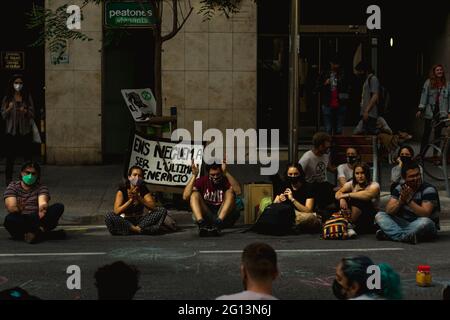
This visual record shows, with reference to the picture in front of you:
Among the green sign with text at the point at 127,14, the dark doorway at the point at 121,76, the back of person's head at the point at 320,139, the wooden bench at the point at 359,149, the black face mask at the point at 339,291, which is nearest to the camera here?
the black face mask at the point at 339,291

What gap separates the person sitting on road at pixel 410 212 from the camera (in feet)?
39.2

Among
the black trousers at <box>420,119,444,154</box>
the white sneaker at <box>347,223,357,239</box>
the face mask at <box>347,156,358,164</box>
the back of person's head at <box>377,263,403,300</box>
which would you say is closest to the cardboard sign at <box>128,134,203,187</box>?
the face mask at <box>347,156,358,164</box>

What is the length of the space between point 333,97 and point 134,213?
7319 millimetres

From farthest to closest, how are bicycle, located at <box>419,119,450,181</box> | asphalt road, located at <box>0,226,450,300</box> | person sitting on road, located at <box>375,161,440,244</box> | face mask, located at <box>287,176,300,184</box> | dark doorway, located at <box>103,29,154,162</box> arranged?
dark doorway, located at <box>103,29,154,162</box> → bicycle, located at <box>419,119,450,181</box> → face mask, located at <box>287,176,300,184</box> → person sitting on road, located at <box>375,161,440,244</box> → asphalt road, located at <box>0,226,450,300</box>

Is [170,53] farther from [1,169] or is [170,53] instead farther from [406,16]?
[406,16]

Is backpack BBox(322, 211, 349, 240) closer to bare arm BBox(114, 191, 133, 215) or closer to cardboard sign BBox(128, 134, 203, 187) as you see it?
bare arm BBox(114, 191, 133, 215)

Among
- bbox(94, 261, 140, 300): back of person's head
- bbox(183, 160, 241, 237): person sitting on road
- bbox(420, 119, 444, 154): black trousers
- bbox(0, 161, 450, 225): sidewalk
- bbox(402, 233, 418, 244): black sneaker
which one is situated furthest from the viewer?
bbox(420, 119, 444, 154): black trousers

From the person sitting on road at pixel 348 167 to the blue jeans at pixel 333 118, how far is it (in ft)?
16.5

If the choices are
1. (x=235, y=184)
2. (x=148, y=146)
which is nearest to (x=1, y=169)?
(x=148, y=146)

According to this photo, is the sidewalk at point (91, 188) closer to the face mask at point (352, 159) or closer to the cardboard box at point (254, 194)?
the cardboard box at point (254, 194)

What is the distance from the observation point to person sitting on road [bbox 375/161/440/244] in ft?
39.2

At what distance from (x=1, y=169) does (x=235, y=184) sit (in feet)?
23.5

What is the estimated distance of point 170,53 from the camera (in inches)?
765

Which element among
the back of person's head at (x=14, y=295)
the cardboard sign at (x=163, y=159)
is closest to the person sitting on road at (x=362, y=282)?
the back of person's head at (x=14, y=295)
